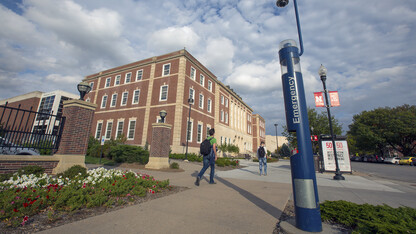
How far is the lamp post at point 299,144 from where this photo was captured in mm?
2596

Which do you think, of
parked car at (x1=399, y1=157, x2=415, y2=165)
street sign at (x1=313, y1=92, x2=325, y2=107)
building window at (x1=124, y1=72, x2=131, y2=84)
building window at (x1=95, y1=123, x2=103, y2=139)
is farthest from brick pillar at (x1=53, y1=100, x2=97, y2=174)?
parked car at (x1=399, y1=157, x2=415, y2=165)

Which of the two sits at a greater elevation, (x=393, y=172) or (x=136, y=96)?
(x=136, y=96)

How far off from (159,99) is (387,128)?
48.3 metres

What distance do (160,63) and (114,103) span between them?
10.1 metres

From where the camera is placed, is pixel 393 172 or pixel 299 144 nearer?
pixel 299 144

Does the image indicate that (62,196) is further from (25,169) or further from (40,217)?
(25,169)

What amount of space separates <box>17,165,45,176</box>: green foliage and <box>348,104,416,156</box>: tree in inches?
2065

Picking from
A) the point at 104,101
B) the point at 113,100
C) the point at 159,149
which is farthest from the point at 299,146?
the point at 104,101

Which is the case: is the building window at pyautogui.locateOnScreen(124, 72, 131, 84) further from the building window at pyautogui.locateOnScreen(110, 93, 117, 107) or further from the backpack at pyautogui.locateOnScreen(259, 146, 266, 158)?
the backpack at pyautogui.locateOnScreen(259, 146, 266, 158)

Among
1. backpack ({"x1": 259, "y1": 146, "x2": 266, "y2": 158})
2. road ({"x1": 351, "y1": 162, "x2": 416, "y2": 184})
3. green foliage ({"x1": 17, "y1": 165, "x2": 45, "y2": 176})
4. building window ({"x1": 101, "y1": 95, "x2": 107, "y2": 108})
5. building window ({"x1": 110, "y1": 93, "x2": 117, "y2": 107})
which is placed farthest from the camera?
building window ({"x1": 101, "y1": 95, "x2": 107, "y2": 108})

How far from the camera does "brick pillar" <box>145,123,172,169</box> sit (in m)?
10.5

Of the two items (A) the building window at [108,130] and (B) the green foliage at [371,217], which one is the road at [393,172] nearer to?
(B) the green foliage at [371,217]

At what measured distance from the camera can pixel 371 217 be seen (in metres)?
2.44

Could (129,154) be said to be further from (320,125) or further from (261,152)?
(320,125)
